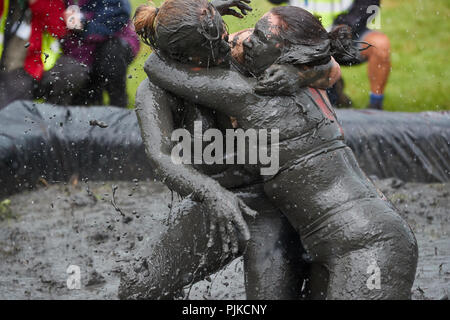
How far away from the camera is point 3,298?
156 inches

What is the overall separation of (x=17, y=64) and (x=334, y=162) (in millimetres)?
3868

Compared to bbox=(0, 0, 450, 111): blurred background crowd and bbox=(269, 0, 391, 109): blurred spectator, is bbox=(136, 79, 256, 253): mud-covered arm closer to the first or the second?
bbox=(0, 0, 450, 111): blurred background crowd

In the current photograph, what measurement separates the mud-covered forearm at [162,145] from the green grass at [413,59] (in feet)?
11.7

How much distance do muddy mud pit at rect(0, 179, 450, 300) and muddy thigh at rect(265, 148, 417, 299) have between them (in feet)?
2.53

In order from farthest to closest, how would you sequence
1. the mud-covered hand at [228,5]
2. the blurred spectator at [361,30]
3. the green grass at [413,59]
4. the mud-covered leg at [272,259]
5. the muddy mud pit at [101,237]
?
the green grass at [413,59] < the blurred spectator at [361,30] < the muddy mud pit at [101,237] < the mud-covered hand at [228,5] < the mud-covered leg at [272,259]

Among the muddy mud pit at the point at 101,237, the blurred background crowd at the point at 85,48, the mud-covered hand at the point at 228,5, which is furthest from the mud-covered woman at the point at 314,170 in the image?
the blurred background crowd at the point at 85,48

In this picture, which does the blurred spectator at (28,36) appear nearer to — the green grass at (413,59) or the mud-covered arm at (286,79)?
the green grass at (413,59)

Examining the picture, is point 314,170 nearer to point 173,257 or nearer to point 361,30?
point 173,257

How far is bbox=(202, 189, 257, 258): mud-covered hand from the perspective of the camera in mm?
2648

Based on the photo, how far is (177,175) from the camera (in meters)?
2.78

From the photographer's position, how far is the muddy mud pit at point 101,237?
404 centimetres
